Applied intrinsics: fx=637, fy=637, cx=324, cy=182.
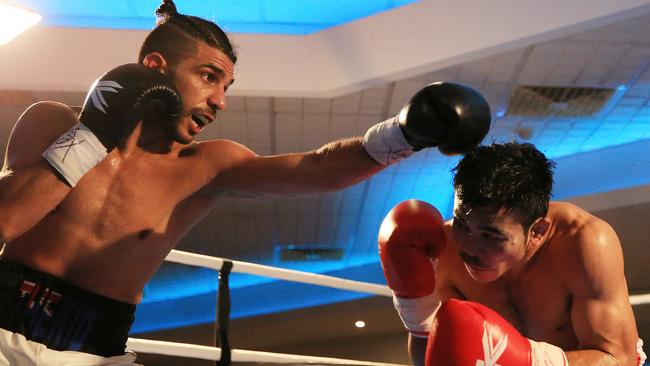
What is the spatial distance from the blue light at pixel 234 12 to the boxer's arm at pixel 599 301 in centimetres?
302

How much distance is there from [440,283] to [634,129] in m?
4.68

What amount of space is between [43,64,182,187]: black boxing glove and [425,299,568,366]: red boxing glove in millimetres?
799

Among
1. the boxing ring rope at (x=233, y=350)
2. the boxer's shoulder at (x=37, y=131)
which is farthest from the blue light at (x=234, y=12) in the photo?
the boxer's shoulder at (x=37, y=131)

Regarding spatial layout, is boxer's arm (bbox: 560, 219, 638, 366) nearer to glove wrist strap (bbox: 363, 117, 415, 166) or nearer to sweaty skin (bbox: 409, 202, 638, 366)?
sweaty skin (bbox: 409, 202, 638, 366)

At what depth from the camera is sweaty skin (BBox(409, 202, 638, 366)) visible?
1.65 m

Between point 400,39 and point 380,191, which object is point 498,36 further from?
point 380,191

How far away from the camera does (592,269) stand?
Result: 1707 millimetres

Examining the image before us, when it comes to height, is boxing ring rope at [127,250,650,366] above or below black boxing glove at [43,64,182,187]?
below

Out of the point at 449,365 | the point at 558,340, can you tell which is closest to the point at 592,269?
the point at 558,340

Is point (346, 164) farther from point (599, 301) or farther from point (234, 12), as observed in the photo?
point (234, 12)

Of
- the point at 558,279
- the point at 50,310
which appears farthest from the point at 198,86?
the point at 558,279

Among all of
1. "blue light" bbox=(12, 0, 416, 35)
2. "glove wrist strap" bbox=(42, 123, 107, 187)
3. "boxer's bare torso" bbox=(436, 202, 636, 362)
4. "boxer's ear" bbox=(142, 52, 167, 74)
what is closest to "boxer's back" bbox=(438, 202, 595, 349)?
"boxer's bare torso" bbox=(436, 202, 636, 362)

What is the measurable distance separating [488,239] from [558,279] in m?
0.28

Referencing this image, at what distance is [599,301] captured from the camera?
168cm
